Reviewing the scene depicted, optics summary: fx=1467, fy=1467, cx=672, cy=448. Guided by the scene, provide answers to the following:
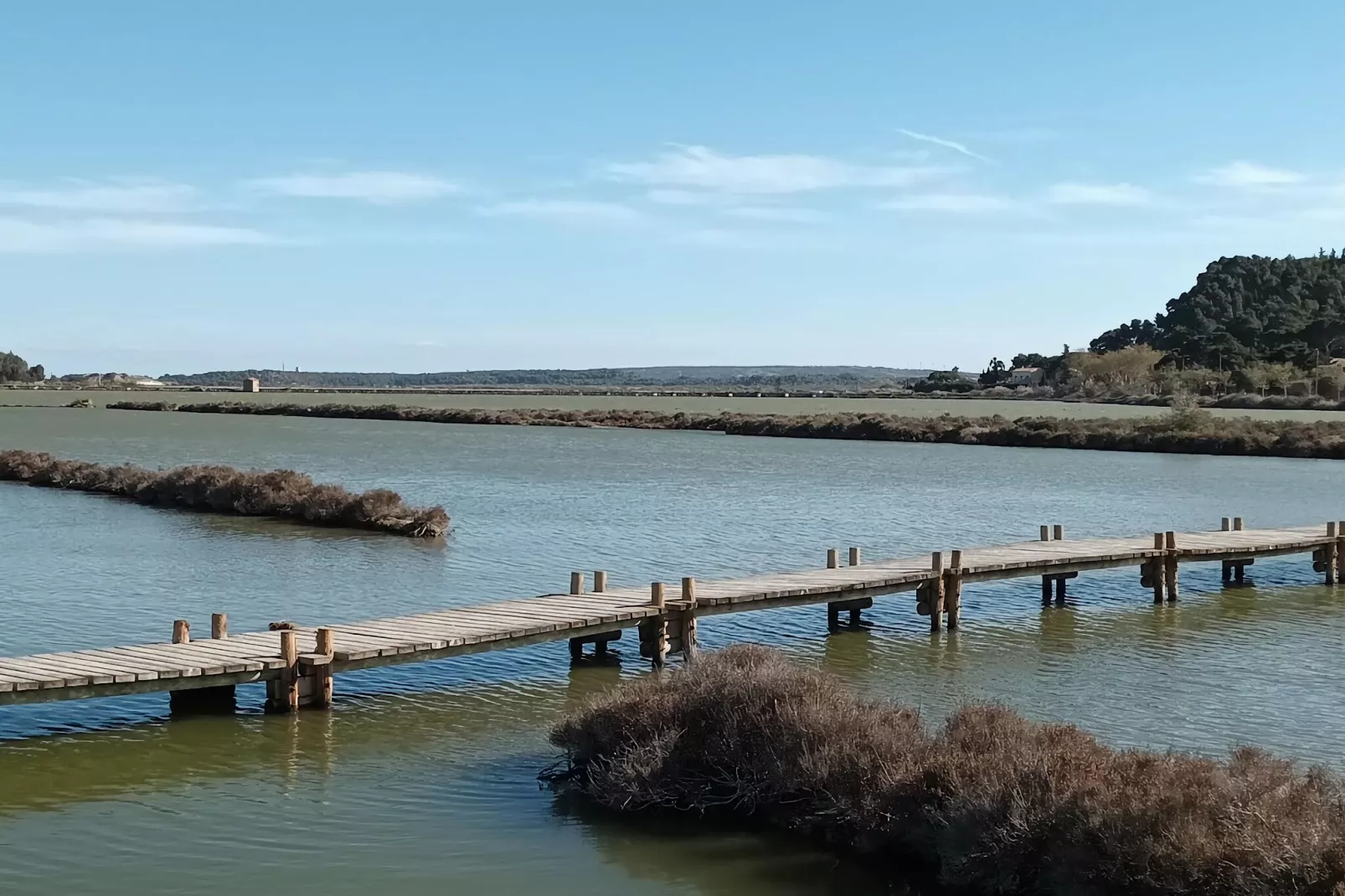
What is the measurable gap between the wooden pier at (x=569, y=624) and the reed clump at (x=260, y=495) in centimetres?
1008

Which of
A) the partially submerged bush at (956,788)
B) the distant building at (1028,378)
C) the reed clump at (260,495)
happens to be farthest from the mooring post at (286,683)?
the distant building at (1028,378)

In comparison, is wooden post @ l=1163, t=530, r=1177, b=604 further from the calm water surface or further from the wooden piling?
the wooden piling

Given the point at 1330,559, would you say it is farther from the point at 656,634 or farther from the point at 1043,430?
the point at 1043,430

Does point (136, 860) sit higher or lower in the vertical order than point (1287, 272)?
lower

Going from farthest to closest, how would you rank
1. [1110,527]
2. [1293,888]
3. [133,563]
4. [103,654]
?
[1110,527] < [133,563] < [103,654] < [1293,888]

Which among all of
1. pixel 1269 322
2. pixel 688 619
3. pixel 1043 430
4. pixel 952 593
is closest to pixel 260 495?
pixel 952 593

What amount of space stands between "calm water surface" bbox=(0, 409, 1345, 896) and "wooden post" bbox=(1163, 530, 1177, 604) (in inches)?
26.1

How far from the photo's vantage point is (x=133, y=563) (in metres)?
28.5

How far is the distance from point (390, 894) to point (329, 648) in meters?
5.32

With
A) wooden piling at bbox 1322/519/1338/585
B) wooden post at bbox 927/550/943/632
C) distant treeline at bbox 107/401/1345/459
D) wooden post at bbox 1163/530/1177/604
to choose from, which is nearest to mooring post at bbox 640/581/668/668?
wooden post at bbox 927/550/943/632

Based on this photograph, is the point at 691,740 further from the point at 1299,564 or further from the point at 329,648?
the point at 1299,564

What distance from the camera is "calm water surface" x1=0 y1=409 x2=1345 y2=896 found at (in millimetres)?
12055

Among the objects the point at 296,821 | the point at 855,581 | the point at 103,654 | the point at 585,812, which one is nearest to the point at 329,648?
the point at 103,654

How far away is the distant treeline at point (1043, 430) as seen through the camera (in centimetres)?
6838
